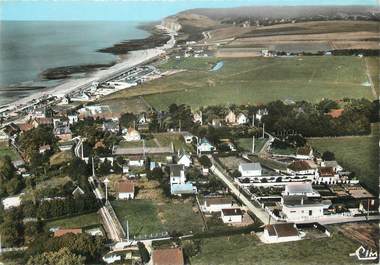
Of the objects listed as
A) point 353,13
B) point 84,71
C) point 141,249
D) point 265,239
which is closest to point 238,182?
point 265,239

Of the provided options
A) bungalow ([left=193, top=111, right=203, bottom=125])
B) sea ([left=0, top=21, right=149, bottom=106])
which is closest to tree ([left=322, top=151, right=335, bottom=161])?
bungalow ([left=193, top=111, right=203, bottom=125])

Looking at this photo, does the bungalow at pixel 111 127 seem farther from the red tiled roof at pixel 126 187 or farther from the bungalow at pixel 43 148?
the red tiled roof at pixel 126 187

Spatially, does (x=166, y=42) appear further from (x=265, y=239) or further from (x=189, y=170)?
(x=265, y=239)

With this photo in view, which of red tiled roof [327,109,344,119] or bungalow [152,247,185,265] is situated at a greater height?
red tiled roof [327,109,344,119]

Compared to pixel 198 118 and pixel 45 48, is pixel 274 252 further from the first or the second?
pixel 45 48

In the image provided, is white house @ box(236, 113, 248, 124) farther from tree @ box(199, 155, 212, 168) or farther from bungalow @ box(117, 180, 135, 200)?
bungalow @ box(117, 180, 135, 200)

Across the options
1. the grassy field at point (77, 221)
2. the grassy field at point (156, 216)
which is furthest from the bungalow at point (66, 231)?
the grassy field at point (156, 216)

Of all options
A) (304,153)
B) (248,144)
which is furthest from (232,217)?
(248,144)
